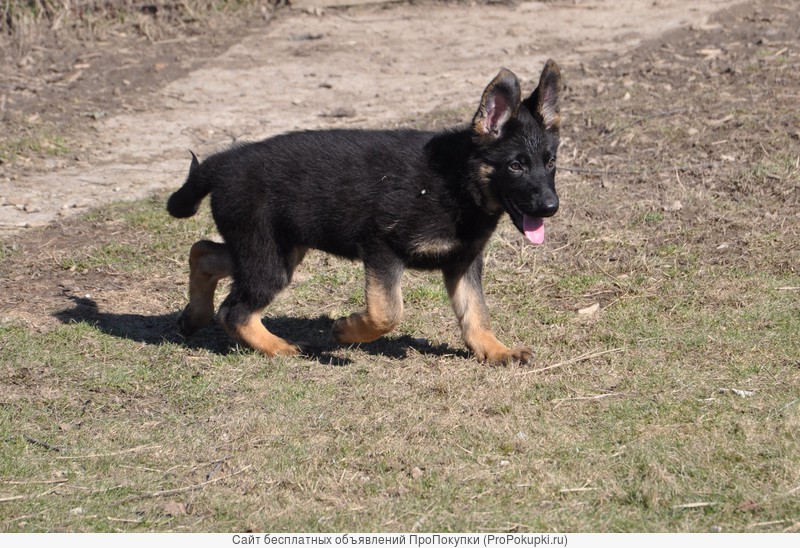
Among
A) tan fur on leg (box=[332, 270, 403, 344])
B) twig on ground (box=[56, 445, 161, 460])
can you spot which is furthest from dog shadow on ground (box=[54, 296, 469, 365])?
twig on ground (box=[56, 445, 161, 460])

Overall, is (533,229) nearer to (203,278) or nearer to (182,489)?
(203,278)

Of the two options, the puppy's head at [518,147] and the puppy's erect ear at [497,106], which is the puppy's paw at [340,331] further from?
the puppy's erect ear at [497,106]

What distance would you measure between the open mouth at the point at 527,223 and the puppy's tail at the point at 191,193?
1.89 meters

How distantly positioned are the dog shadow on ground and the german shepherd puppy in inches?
9.4

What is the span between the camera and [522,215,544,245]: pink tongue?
19.3ft

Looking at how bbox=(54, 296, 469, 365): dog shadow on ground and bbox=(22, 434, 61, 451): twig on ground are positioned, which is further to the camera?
bbox=(54, 296, 469, 365): dog shadow on ground

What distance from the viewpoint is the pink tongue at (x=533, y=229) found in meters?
5.87

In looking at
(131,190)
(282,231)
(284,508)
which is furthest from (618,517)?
(131,190)

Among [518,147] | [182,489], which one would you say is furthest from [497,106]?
[182,489]

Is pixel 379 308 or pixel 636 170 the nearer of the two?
pixel 379 308

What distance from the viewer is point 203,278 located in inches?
267

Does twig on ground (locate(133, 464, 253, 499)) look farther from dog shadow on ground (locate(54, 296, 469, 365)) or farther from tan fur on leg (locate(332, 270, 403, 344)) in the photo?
dog shadow on ground (locate(54, 296, 469, 365))

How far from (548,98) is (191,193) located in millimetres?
2296

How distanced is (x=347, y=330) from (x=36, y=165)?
5.51 meters
